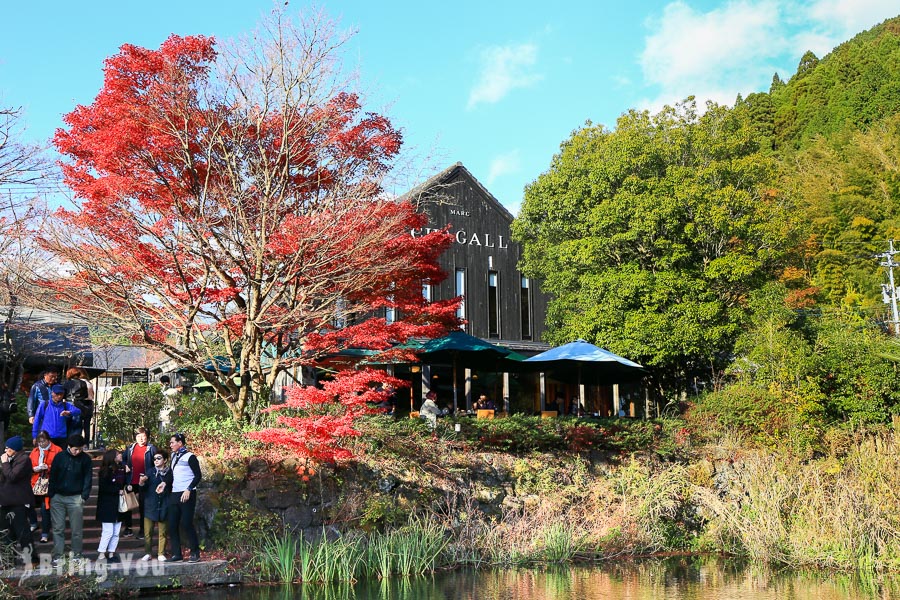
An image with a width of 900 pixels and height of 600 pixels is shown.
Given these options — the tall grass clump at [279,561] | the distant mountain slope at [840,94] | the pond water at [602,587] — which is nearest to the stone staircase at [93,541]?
the pond water at [602,587]

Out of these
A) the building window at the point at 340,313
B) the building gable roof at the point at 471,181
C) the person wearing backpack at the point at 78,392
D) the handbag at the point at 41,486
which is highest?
the building gable roof at the point at 471,181

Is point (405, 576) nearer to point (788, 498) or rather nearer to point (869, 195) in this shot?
point (788, 498)

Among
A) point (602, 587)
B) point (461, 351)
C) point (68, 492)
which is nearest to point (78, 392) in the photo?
point (68, 492)

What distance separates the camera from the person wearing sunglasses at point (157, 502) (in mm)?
11219

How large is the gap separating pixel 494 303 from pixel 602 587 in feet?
61.5

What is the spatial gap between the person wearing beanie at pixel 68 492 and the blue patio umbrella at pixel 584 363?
10910mm

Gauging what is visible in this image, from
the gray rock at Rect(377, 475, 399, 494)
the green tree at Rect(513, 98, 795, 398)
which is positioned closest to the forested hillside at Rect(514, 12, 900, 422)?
the green tree at Rect(513, 98, 795, 398)

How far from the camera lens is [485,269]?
30.0 meters

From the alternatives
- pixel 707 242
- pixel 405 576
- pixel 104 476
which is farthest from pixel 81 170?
pixel 707 242

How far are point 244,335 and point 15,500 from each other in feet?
14.8

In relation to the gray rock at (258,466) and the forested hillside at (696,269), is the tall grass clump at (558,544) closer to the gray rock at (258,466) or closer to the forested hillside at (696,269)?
the gray rock at (258,466)

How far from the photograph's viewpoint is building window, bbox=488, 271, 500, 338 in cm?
2998

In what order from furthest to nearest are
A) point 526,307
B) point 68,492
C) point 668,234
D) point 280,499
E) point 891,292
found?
point 526,307 → point 891,292 → point 668,234 → point 280,499 → point 68,492

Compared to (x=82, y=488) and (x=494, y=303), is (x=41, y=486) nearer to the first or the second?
(x=82, y=488)
